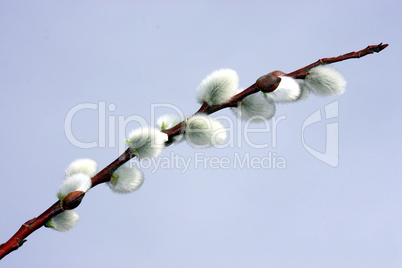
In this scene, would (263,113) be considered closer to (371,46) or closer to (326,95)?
(326,95)

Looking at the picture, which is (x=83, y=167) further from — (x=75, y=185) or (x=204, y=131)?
(x=204, y=131)

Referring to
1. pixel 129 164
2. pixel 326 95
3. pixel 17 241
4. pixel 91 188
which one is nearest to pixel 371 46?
pixel 326 95

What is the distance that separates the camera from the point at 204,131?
135 cm

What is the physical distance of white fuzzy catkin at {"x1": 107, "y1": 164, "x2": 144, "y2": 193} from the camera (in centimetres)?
142

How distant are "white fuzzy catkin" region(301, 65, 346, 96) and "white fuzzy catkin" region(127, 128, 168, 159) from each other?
54cm

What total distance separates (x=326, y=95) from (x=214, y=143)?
16.9 inches

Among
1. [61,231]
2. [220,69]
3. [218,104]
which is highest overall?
[220,69]

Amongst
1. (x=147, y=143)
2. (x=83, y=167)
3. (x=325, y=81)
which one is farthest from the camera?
(x=83, y=167)

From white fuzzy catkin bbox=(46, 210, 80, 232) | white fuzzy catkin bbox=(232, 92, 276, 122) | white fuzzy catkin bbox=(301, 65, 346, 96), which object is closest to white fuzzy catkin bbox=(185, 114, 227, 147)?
white fuzzy catkin bbox=(232, 92, 276, 122)

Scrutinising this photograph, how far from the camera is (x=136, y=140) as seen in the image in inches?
52.3

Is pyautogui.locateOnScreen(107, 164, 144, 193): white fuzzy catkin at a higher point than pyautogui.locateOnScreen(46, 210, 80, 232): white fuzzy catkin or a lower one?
higher

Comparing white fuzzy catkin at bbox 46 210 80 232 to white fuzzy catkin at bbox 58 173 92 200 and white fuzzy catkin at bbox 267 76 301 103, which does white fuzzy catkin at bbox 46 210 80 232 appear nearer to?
white fuzzy catkin at bbox 58 173 92 200

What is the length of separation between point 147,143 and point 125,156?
4.3 inches

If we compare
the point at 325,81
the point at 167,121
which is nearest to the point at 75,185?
the point at 167,121
